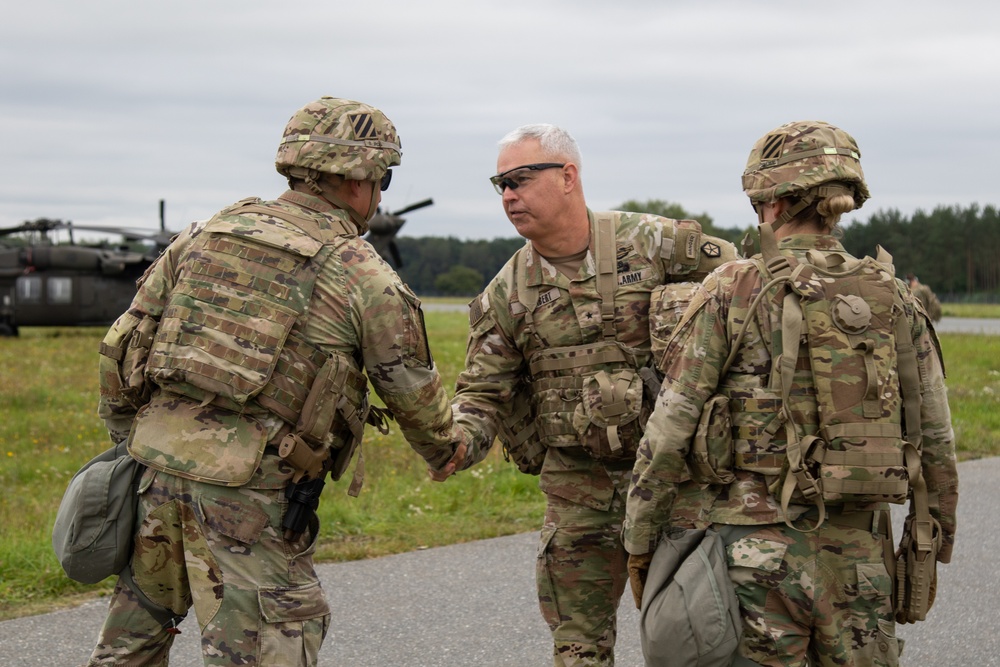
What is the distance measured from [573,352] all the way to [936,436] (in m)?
1.42

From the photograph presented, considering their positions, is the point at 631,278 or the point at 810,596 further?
the point at 631,278

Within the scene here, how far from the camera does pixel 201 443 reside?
346cm

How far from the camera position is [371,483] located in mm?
9133

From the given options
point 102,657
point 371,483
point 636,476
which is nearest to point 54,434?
point 371,483

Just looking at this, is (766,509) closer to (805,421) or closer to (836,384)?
(805,421)

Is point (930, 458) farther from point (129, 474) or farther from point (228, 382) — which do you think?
point (129, 474)

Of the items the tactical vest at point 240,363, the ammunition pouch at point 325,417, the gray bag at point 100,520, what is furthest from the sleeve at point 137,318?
the ammunition pouch at point 325,417

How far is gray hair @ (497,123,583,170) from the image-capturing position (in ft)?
14.4

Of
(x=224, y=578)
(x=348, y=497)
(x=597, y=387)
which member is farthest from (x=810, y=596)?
(x=348, y=497)

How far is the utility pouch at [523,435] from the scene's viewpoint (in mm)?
4539

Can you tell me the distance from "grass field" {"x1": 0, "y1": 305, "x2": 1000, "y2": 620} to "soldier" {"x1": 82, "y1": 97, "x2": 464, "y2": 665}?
2753mm

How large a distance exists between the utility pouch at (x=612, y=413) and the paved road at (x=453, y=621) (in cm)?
146

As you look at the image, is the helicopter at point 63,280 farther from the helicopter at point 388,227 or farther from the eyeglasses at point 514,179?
the eyeglasses at point 514,179

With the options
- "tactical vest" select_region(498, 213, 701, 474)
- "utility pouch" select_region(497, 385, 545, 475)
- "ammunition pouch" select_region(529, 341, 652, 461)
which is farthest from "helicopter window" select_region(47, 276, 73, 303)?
"ammunition pouch" select_region(529, 341, 652, 461)
